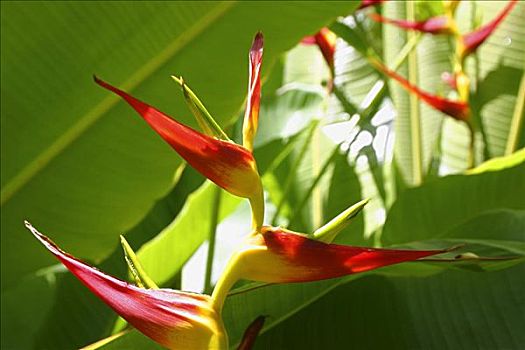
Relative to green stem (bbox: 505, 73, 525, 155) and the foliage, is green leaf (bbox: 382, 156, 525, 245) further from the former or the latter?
green stem (bbox: 505, 73, 525, 155)

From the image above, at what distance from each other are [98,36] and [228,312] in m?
0.26

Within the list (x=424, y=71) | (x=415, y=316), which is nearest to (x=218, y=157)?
(x=415, y=316)

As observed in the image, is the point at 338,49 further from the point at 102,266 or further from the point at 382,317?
the point at 382,317

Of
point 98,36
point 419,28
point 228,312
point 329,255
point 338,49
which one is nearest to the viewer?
point 329,255

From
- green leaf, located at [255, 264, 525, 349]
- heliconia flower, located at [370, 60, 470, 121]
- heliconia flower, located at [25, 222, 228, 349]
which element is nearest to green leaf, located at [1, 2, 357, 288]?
heliconia flower, located at [370, 60, 470, 121]

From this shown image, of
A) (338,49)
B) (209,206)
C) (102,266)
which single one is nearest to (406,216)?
(209,206)

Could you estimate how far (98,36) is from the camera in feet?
1.86

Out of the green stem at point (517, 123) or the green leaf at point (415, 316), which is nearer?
the green leaf at point (415, 316)

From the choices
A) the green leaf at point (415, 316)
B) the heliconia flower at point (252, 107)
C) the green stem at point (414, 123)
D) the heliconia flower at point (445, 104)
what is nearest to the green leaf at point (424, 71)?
the green stem at point (414, 123)

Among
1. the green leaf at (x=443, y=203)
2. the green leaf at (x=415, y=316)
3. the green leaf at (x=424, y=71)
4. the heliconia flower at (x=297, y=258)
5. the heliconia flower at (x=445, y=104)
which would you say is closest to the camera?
the heliconia flower at (x=297, y=258)

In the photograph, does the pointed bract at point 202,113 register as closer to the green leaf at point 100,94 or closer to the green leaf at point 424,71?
the green leaf at point 100,94

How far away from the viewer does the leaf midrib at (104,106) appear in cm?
58

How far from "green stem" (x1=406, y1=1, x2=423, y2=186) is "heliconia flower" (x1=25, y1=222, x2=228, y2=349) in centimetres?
55

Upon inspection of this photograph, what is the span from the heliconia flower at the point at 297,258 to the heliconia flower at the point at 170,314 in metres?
0.02
